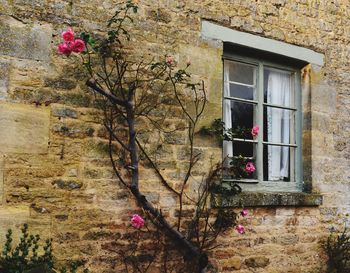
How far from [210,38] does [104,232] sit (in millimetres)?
2263

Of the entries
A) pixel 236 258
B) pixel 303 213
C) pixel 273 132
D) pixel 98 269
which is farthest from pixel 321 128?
pixel 98 269

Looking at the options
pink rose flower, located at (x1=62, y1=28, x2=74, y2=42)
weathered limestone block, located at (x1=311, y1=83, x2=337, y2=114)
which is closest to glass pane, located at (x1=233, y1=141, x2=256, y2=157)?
weathered limestone block, located at (x1=311, y1=83, x2=337, y2=114)

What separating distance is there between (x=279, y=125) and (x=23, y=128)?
2.98m

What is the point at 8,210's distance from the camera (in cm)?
353

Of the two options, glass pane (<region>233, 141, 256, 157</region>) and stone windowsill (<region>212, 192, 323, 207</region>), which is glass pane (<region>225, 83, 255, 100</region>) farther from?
stone windowsill (<region>212, 192, 323, 207</region>)

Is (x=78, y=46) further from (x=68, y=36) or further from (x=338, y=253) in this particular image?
(x=338, y=253)

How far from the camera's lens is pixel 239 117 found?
16.3 feet

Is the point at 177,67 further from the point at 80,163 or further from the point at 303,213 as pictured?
the point at 303,213

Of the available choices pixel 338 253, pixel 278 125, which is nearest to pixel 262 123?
pixel 278 125

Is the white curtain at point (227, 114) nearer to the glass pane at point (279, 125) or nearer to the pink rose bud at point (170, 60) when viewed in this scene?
the glass pane at point (279, 125)

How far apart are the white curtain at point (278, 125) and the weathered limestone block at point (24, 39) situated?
8.72 feet

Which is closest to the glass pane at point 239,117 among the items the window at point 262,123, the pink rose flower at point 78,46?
the window at point 262,123

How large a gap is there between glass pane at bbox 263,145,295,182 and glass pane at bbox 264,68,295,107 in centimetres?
56

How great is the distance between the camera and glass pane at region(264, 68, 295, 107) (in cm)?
519
